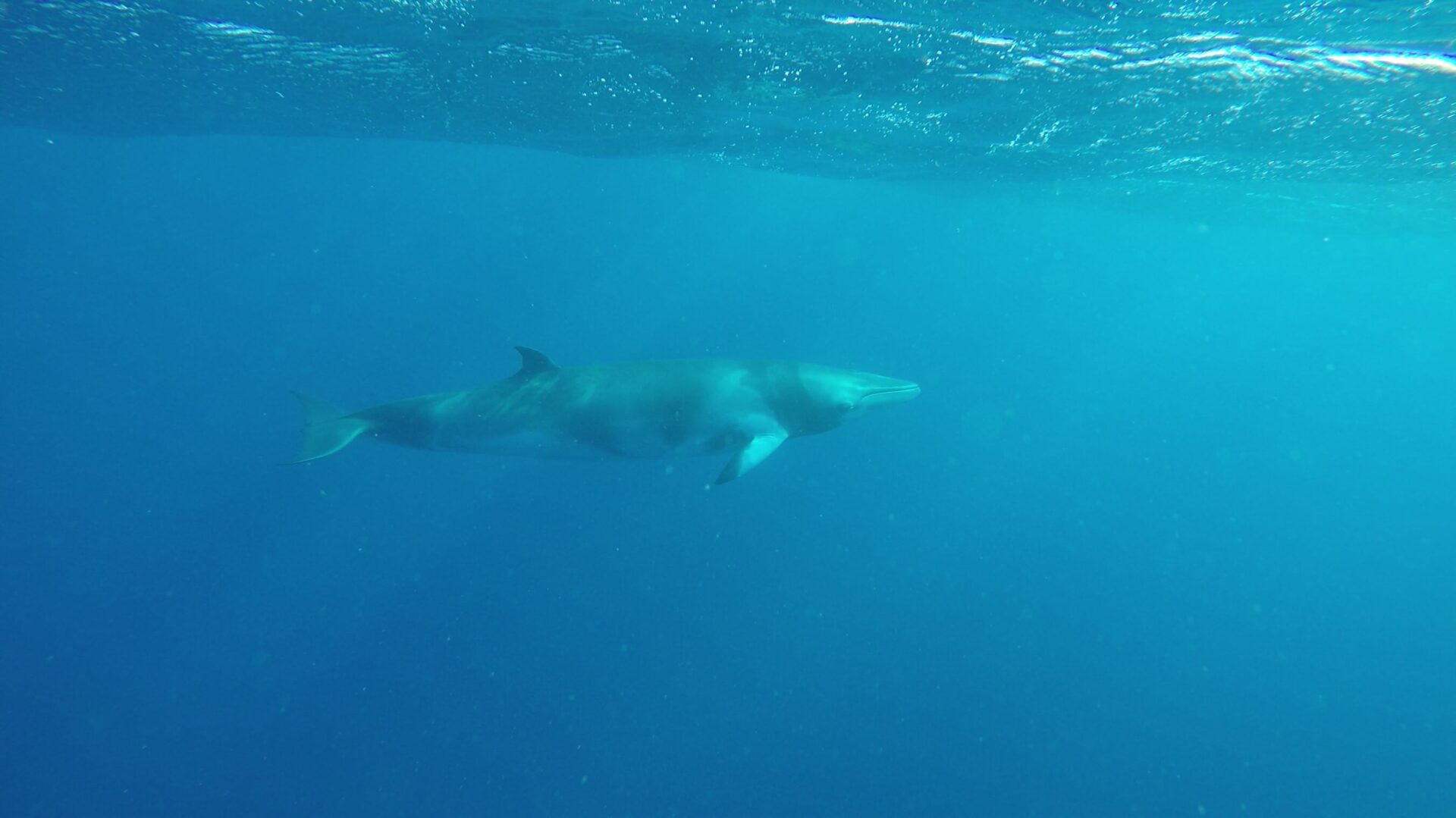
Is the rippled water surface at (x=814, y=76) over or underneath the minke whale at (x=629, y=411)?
over

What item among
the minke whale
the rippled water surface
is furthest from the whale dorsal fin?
the rippled water surface

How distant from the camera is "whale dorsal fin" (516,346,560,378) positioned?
36.3ft

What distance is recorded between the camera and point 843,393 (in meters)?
11.7

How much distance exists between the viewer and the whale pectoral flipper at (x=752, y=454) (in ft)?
33.8

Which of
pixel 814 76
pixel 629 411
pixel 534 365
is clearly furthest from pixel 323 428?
pixel 814 76

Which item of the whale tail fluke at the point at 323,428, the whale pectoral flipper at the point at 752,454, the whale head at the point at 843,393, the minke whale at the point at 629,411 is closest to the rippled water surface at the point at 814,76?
the whale head at the point at 843,393

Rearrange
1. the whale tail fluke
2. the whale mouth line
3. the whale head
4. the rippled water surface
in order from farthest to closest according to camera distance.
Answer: the whale mouth line → the whale head → the rippled water surface → the whale tail fluke

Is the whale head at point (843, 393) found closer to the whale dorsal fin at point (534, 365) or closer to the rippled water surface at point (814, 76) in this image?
the whale dorsal fin at point (534, 365)

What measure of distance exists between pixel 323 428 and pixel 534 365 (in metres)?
3.58

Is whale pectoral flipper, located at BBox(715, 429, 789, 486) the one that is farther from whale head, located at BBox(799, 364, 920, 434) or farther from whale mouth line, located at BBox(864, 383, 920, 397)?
whale mouth line, located at BBox(864, 383, 920, 397)

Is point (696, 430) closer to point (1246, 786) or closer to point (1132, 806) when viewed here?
point (1132, 806)

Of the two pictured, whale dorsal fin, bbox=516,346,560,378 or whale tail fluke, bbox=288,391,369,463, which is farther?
whale tail fluke, bbox=288,391,369,463

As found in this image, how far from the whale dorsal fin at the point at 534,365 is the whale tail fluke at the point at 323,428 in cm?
277

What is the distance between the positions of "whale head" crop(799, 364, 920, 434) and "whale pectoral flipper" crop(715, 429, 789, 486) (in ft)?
2.46
